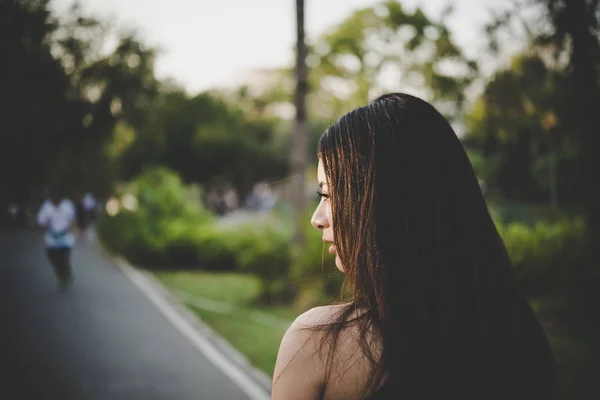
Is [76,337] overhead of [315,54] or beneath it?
beneath

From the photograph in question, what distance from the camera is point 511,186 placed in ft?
146

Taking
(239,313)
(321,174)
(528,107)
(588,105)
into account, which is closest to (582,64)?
(588,105)

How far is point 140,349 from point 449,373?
7.21m

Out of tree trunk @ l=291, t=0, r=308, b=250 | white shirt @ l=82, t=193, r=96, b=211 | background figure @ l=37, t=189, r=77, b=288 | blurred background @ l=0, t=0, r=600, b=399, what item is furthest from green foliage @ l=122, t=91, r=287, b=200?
tree trunk @ l=291, t=0, r=308, b=250

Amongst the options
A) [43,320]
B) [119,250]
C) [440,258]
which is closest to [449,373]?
[440,258]

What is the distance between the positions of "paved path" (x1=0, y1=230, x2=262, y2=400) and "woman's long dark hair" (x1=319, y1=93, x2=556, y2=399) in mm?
5127

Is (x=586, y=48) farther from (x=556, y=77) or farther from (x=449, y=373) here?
(x=449, y=373)

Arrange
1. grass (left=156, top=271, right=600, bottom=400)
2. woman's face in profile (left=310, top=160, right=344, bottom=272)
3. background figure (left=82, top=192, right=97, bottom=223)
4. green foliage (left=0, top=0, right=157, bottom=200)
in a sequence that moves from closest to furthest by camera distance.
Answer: woman's face in profile (left=310, top=160, right=344, bottom=272) → green foliage (left=0, top=0, right=157, bottom=200) → grass (left=156, top=271, right=600, bottom=400) → background figure (left=82, top=192, right=97, bottom=223)

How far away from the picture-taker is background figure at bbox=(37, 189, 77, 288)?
11.7m

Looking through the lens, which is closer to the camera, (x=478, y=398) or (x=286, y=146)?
(x=478, y=398)

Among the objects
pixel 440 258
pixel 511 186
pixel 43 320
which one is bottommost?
pixel 511 186

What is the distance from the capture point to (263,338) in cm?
882

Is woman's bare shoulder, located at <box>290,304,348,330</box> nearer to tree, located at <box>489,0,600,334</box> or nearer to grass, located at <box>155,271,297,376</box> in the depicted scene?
tree, located at <box>489,0,600,334</box>

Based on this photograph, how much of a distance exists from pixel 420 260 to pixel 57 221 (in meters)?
11.7
